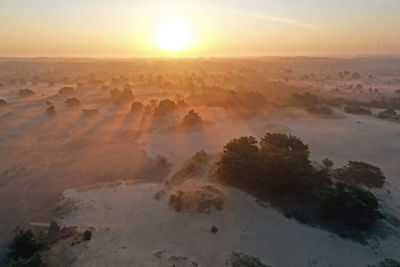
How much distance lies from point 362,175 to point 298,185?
979cm

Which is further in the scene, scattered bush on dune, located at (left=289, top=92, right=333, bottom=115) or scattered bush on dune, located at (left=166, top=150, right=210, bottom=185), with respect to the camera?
scattered bush on dune, located at (left=289, top=92, right=333, bottom=115)

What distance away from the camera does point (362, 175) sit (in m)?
32.2

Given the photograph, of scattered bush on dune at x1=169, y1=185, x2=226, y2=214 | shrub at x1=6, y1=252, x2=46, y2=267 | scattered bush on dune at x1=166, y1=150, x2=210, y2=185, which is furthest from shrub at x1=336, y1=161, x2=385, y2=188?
shrub at x1=6, y1=252, x2=46, y2=267

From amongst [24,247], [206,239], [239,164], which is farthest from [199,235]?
[24,247]

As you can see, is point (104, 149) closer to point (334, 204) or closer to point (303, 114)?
point (334, 204)

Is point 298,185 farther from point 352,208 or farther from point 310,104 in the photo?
Result: point 310,104

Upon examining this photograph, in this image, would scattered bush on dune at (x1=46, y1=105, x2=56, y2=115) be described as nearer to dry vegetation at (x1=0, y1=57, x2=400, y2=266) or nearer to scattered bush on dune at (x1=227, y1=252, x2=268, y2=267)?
dry vegetation at (x1=0, y1=57, x2=400, y2=266)

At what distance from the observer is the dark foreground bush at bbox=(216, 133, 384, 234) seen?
Result: 2450cm

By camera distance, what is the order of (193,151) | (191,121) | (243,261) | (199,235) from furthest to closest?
1. (191,121)
2. (193,151)
3. (199,235)
4. (243,261)

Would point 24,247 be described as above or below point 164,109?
above

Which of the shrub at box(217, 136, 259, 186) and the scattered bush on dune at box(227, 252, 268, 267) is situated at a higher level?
the shrub at box(217, 136, 259, 186)

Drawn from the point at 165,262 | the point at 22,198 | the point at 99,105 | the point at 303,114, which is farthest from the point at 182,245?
the point at 99,105

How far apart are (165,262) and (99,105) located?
5447cm

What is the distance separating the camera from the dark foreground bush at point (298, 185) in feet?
80.4
